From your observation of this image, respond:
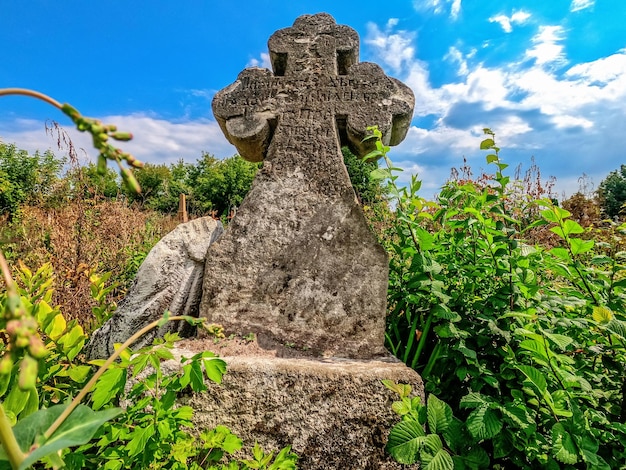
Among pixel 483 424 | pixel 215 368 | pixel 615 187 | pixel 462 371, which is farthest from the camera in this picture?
pixel 615 187

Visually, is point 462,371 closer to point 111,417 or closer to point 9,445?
point 111,417

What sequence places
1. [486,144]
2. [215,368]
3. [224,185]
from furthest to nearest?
1. [224,185]
2. [486,144]
3. [215,368]

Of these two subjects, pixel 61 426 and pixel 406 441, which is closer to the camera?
pixel 61 426

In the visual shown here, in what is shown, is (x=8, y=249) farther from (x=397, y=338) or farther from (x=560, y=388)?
(x=560, y=388)

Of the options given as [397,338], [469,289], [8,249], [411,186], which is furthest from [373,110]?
[8,249]

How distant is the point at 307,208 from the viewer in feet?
7.57

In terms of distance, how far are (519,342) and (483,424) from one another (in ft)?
1.23

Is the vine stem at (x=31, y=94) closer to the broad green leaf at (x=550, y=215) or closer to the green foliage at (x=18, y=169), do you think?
the broad green leaf at (x=550, y=215)

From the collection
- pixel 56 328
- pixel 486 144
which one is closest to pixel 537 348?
pixel 486 144

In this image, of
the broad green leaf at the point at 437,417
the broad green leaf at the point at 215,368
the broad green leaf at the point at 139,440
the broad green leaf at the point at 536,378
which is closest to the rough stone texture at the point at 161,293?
the broad green leaf at the point at 139,440

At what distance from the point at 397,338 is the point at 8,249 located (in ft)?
21.2

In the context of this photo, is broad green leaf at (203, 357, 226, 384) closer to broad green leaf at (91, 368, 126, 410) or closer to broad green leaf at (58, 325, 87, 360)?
broad green leaf at (91, 368, 126, 410)

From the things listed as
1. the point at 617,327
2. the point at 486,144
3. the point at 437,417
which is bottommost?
the point at 437,417

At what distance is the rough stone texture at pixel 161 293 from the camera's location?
2.21 m
